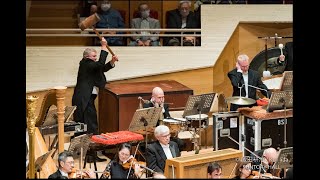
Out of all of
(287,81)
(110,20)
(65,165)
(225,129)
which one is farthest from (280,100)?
(110,20)

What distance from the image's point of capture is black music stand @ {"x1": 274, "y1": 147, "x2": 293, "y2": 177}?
823cm

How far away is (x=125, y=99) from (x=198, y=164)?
3203mm

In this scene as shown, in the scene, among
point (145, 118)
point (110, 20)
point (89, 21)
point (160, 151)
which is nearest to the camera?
point (160, 151)

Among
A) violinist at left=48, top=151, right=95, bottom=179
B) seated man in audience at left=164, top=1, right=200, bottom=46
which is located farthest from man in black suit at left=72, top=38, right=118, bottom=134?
violinist at left=48, top=151, right=95, bottom=179

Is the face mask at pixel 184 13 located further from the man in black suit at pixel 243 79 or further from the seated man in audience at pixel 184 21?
the man in black suit at pixel 243 79

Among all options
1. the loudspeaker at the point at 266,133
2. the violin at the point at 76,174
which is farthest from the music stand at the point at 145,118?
the violin at the point at 76,174

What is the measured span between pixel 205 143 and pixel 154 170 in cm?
333

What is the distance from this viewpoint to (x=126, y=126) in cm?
1123

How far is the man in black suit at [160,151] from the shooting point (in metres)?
9.05

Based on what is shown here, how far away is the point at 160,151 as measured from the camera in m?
9.13

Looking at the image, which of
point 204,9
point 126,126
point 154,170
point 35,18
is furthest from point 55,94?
point 35,18

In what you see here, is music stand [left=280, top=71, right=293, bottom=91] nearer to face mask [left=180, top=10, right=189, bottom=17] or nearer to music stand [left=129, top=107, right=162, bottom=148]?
music stand [left=129, top=107, right=162, bottom=148]

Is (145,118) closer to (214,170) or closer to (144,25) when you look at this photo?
(214,170)

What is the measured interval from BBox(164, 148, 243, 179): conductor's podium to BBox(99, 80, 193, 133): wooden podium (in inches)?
110
